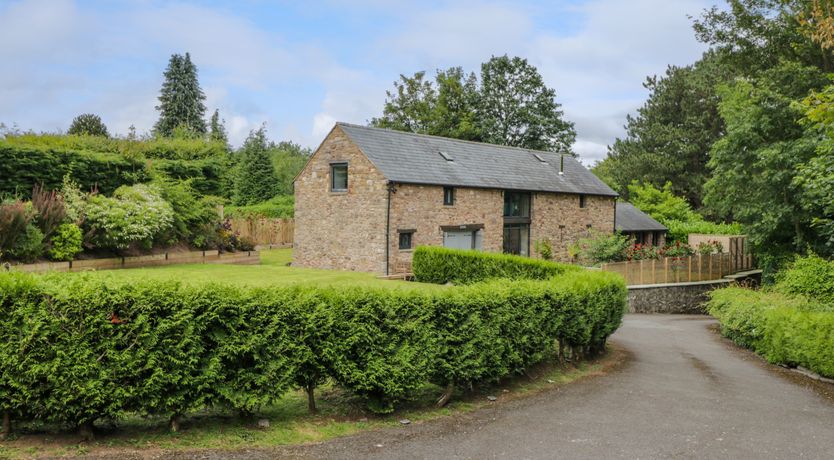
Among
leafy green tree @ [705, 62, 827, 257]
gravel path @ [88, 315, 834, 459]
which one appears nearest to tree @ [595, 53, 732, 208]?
leafy green tree @ [705, 62, 827, 257]

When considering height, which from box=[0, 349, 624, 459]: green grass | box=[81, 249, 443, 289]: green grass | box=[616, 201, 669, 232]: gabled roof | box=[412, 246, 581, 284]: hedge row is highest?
box=[616, 201, 669, 232]: gabled roof

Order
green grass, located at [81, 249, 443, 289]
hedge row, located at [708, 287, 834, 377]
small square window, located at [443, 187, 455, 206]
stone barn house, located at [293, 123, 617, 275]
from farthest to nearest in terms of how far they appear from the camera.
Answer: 1. small square window, located at [443, 187, 455, 206]
2. stone barn house, located at [293, 123, 617, 275]
3. green grass, located at [81, 249, 443, 289]
4. hedge row, located at [708, 287, 834, 377]

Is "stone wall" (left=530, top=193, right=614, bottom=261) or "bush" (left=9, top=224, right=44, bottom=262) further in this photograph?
"stone wall" (left=530, top=193, right=614, bottom=261)

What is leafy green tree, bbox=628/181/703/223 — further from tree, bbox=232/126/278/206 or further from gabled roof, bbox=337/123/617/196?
tree, bbox=232/126/278/206

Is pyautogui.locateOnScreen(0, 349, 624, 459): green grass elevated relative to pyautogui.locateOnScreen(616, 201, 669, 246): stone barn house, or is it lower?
lower

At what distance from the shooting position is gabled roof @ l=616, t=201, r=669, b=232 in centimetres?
3738

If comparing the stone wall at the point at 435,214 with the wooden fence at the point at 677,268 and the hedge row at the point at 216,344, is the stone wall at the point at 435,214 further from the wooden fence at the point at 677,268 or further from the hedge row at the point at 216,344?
the hedge row at the point at 216,344

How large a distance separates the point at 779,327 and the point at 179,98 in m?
56.7

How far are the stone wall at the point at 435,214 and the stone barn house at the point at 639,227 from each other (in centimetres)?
1239

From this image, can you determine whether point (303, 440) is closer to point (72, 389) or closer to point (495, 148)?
point (72, 389)

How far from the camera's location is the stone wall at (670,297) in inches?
984

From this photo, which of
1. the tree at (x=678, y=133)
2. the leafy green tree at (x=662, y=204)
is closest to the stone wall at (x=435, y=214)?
the leafy green tree at (x=662, y=204)

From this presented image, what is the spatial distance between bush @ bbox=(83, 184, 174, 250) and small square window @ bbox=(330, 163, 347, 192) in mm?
6872

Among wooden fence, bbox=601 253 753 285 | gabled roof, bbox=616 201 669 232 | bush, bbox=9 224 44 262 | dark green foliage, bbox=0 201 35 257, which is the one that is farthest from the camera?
gabled roof, bbox=616 201 669 232
